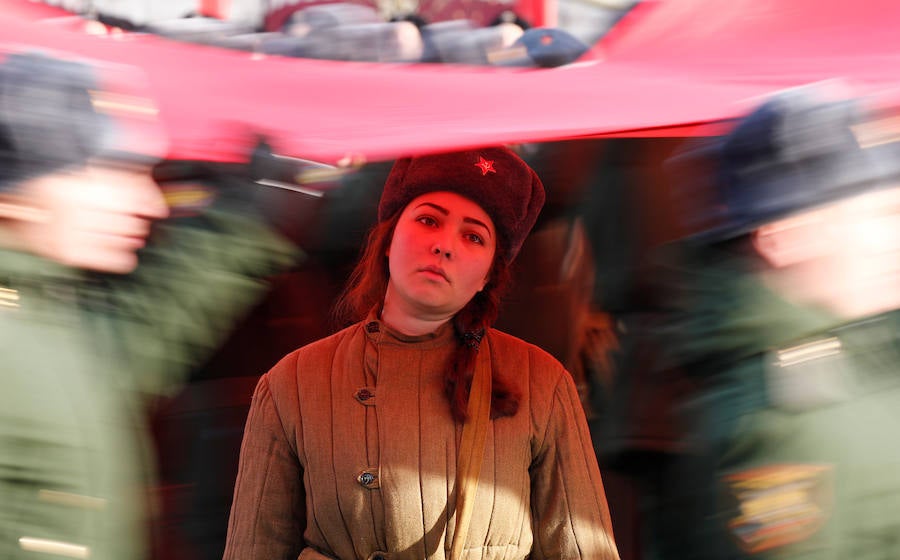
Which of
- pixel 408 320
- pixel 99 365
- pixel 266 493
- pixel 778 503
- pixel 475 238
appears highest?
pixel 475 238

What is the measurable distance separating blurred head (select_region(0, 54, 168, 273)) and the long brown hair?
15.7 inches

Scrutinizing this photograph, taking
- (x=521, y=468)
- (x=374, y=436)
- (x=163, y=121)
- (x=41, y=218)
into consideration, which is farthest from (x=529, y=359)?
(x=41, y=218)

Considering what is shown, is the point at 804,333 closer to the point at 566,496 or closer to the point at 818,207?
the point at 818,207

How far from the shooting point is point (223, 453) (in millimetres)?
2145

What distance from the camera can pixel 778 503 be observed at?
1.88 metres

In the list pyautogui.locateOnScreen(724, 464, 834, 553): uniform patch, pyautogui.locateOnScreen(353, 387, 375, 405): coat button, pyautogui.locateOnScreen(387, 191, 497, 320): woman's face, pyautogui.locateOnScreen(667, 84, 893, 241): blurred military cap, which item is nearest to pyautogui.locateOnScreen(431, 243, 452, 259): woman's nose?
pyautogui.locateOnScreen(387, 191, 497, 320): woman's face

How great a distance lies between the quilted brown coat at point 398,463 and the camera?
1.55 meters

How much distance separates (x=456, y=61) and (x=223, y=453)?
3.21 ft

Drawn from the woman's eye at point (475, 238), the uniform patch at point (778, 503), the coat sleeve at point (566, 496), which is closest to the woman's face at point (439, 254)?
the woman's eye at point (475, 238)

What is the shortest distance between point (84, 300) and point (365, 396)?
1.87 ft

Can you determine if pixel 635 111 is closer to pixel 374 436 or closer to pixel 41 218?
pixel 374 436

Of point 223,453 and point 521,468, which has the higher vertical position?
point 521,468

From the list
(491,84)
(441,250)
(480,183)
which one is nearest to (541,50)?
(491,84)

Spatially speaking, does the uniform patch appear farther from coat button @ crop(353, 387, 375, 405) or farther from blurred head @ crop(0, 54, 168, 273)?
blurred head @ crop(0, 54, 168, 273)
